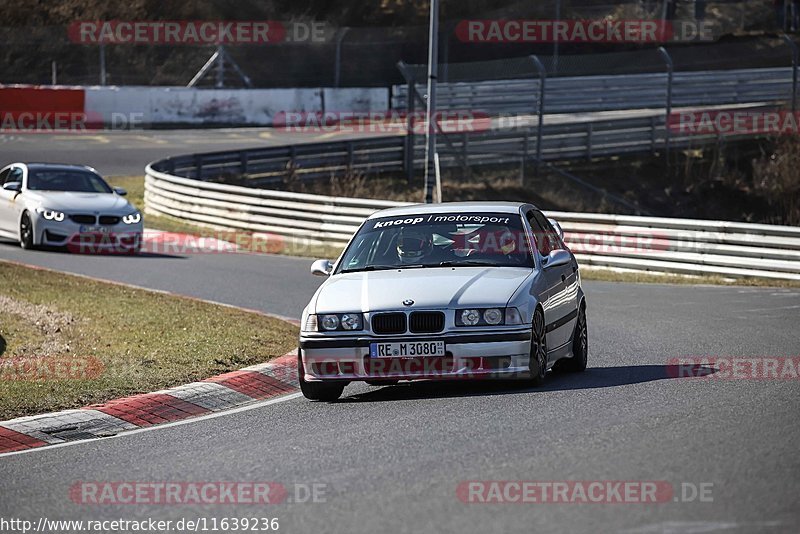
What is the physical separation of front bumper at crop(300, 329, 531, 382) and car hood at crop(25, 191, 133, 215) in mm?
14501

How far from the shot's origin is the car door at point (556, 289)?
10.8 m

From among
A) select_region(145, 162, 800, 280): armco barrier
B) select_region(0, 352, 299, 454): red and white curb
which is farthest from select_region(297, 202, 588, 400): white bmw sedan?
select_region(145, 162, 800, 280): armco barrier

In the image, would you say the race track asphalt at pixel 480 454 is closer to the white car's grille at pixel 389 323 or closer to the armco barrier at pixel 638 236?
the white car's grille at pixel 389 323

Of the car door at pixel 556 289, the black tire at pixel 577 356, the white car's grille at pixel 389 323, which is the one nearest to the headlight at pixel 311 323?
the white car's grille at pixel 389 323

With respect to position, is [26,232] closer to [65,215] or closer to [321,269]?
[65,215]

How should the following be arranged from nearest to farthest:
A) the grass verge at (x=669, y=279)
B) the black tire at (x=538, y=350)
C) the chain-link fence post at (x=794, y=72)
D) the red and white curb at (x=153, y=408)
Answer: the red and white curb at (x=153, y=408)
the black tire at (x=538, y=350)
the grass verge at (x=669, y=279)
the chain-link fence post at (x=794, y=72)

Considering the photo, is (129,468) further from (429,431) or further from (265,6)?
(265,6)

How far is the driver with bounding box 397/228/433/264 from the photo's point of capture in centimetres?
1102

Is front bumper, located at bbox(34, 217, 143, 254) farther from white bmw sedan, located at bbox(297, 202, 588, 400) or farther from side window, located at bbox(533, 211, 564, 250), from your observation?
white bmw sedan, located at bbox(297, 202, 588, 400)

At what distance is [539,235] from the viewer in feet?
38.3

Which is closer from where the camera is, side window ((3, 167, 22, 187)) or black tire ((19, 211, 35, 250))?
black tire ((19, 211, 35, 250))

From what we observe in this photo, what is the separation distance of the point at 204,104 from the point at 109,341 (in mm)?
36572

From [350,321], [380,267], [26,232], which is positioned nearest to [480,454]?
[350,321]

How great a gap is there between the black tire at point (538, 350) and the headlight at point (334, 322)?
124 cm
